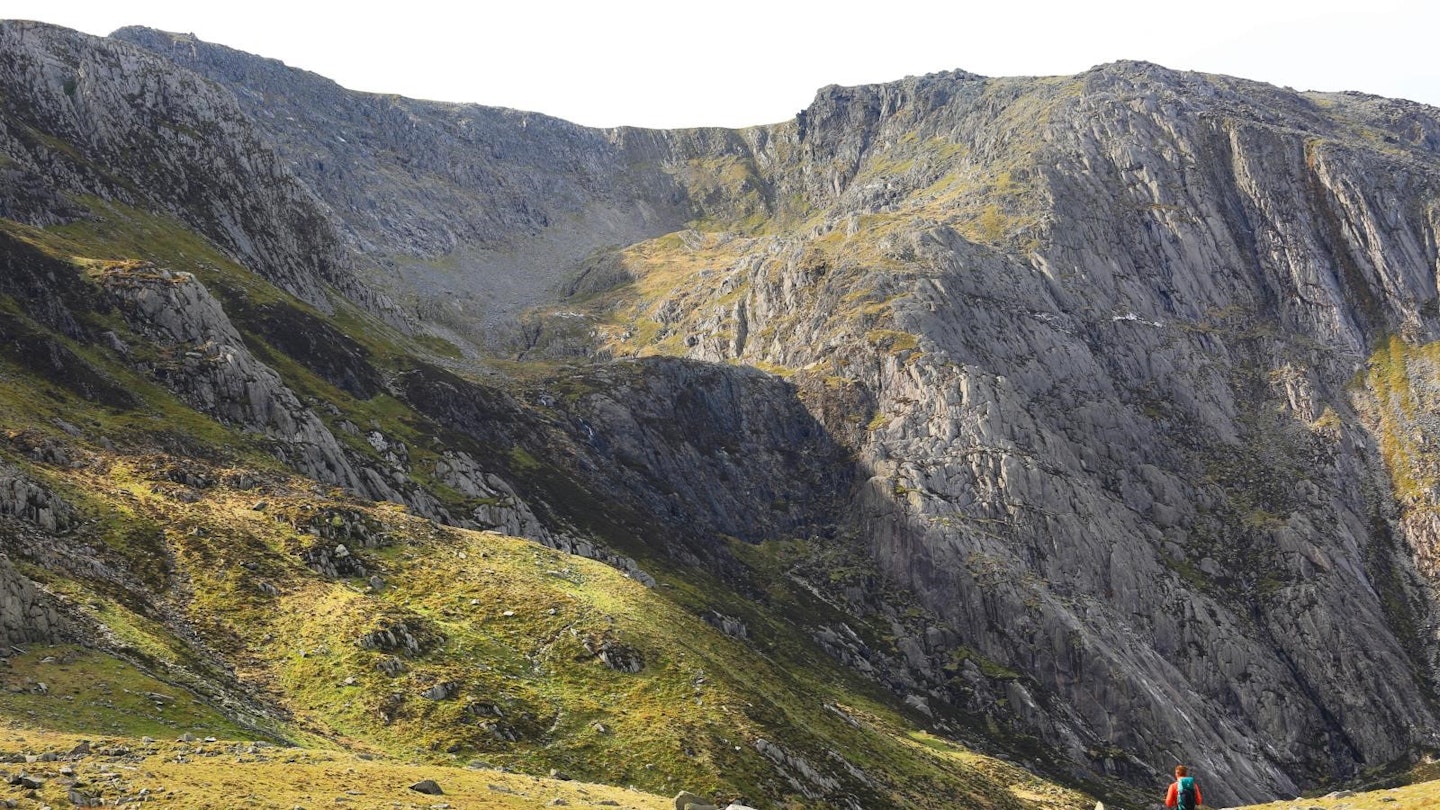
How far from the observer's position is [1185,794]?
106ft

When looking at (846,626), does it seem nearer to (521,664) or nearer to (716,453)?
(716,453)

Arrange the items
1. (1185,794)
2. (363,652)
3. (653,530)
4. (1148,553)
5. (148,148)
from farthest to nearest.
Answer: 1. (148,148)
2. (1148,553)
3. (653,530)
4. (363,652)
5. (1185,794)

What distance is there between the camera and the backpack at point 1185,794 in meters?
32.2

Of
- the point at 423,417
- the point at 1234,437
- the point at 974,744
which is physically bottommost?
the point at 974,744

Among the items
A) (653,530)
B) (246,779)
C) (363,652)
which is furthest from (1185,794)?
(653,530)

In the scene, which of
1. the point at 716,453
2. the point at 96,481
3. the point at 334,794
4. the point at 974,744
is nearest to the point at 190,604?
the point at 96,481

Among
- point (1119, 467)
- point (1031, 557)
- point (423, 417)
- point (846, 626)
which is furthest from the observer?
point (1119, 467)

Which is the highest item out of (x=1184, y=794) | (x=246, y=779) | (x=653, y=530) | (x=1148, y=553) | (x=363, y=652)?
(x=1184, y=794)

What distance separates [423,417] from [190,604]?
80.1 m

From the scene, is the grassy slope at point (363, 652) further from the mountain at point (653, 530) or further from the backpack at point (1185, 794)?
the backpack at point (1185, 794)

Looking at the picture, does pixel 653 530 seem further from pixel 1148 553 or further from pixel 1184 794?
pixel 1184 794

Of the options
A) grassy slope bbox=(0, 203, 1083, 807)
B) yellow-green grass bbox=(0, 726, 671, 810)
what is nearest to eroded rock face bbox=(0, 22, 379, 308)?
grassy slope bbox=(0, 203, 1083, 807)

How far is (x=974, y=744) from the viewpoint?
125m

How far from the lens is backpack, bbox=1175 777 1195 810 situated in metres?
32.2
